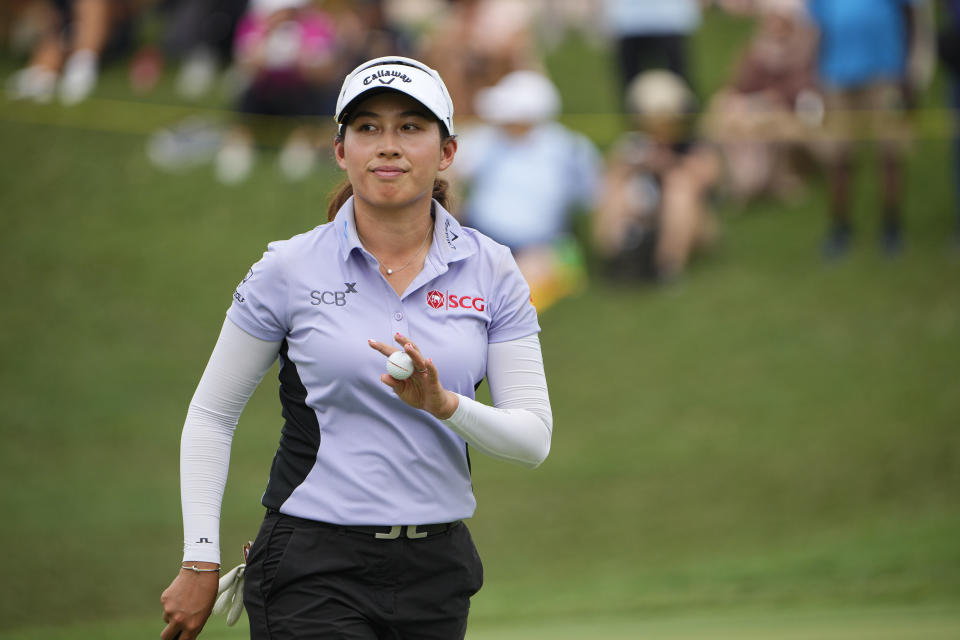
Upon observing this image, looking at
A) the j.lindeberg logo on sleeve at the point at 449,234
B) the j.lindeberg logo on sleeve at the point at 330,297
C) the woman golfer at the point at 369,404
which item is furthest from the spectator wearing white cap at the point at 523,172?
the j.lindeberg logo on sleeve at the point at 330,297

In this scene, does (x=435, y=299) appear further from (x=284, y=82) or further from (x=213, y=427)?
(x=284, y=82)

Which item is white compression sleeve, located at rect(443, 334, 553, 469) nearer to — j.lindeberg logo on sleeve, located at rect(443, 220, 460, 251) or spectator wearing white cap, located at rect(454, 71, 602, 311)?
j.lindeberg logo on sleeve, located at rect(443, 220, 460, 251)

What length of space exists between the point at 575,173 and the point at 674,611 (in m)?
5.29

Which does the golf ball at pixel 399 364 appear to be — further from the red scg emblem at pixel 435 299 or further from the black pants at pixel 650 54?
the black pants at pixel 650 54

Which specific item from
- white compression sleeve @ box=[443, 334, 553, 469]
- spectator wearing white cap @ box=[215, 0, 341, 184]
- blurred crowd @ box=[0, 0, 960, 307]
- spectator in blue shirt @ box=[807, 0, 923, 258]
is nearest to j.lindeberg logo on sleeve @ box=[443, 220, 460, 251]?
white compression sleeve @ box=[443, 334, 553, 469]

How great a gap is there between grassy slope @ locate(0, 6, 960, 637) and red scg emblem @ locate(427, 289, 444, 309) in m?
4.04

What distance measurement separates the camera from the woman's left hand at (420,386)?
2.64m

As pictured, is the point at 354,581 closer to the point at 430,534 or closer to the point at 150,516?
the point at 430,534

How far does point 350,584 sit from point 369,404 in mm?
389

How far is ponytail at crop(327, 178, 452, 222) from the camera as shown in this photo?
10.7 feet

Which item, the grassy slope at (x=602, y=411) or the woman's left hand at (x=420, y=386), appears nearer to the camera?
the woman's left hand at (x=420, y=386)

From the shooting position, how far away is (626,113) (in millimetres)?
12852

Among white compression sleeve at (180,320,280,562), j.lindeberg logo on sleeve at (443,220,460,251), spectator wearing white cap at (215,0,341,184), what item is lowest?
white compression sleeve at (180,320,280,562)

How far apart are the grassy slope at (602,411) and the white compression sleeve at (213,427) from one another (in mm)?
3980
